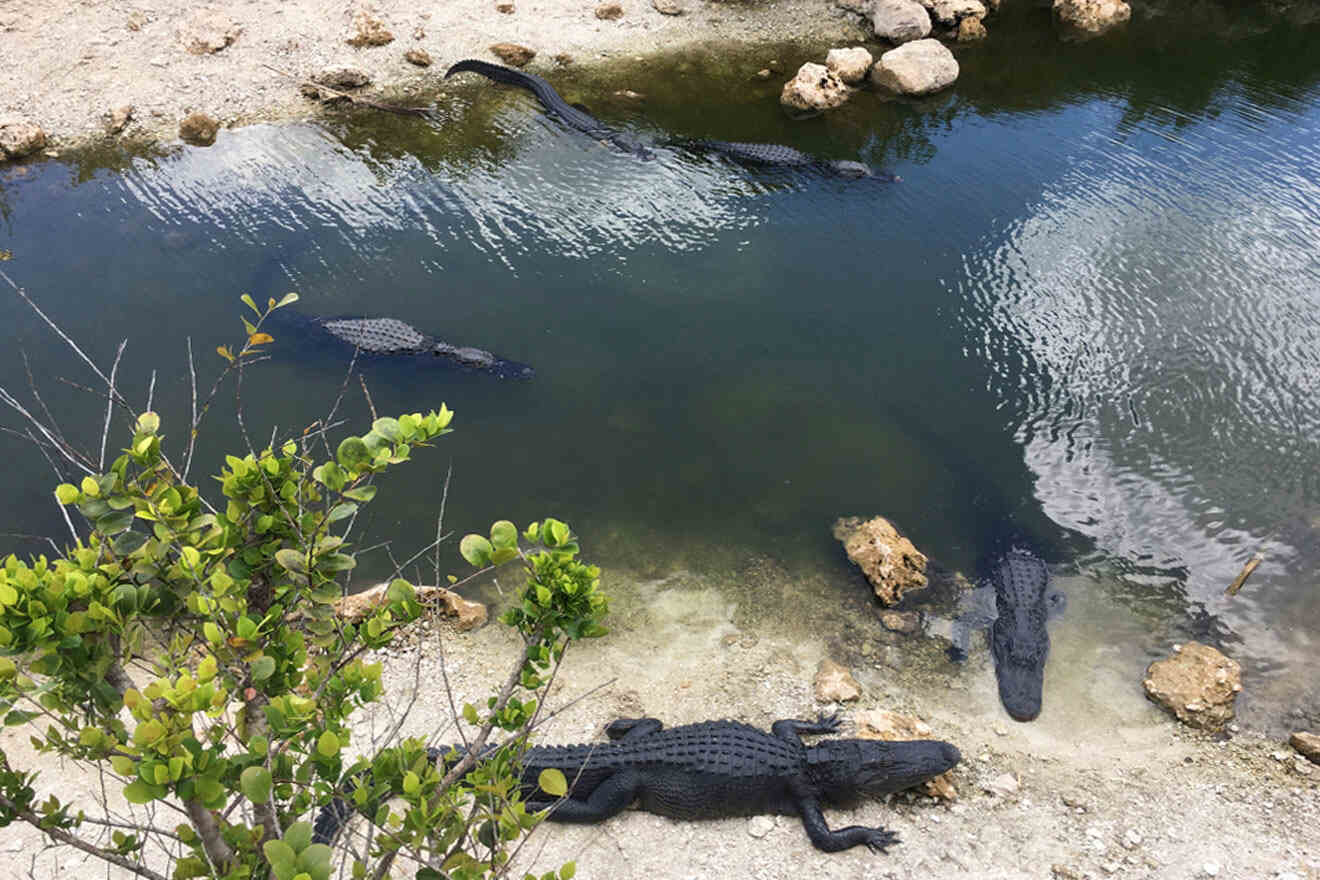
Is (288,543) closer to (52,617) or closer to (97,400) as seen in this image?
(52,617)

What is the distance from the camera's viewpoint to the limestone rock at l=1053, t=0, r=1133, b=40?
1816 cm

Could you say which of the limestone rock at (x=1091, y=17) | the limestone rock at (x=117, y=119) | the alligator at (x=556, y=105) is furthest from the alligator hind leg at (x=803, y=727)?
the limestone rock at (x=1091, y=17)

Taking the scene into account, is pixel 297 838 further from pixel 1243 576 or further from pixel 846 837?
pixel 1243 576

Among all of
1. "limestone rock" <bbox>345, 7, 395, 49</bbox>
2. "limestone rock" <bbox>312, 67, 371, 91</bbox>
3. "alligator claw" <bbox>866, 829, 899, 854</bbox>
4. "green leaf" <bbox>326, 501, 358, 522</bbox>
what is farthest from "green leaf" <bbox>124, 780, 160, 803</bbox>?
"limestone rock" <bbox>345, 7, 395, 49</bbox>

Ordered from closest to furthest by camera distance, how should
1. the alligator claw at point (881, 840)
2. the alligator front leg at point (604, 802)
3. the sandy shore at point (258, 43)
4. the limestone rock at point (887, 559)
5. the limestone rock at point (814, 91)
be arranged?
the alligator claw at point (881, 840) < the alligator front leg at point (604, 802) < the limestone rock at point (887, 559) < the sandy shore at point (258, 43) < the limestone rock at point (814, 91)

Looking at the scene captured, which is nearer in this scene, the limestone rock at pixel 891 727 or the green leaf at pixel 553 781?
the green leaf at pixel 553 781

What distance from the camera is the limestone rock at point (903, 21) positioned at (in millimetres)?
17547

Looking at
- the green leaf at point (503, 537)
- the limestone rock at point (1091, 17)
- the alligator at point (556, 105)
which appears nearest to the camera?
the green leaf at point (503, 537)

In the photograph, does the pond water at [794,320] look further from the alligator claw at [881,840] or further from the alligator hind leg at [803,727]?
the alligator claw at [881,840]

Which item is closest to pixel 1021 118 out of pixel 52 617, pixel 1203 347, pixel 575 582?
pixel 1203 347

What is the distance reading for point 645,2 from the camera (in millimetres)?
18547

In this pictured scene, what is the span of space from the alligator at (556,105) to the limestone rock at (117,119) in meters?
6.12

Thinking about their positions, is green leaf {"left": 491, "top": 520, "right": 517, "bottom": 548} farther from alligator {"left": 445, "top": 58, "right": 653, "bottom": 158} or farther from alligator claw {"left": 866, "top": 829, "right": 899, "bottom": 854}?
alligator {"left": 445, "top": 58, "right": 653, "bottom": 158}

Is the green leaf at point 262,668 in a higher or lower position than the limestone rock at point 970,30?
lower
